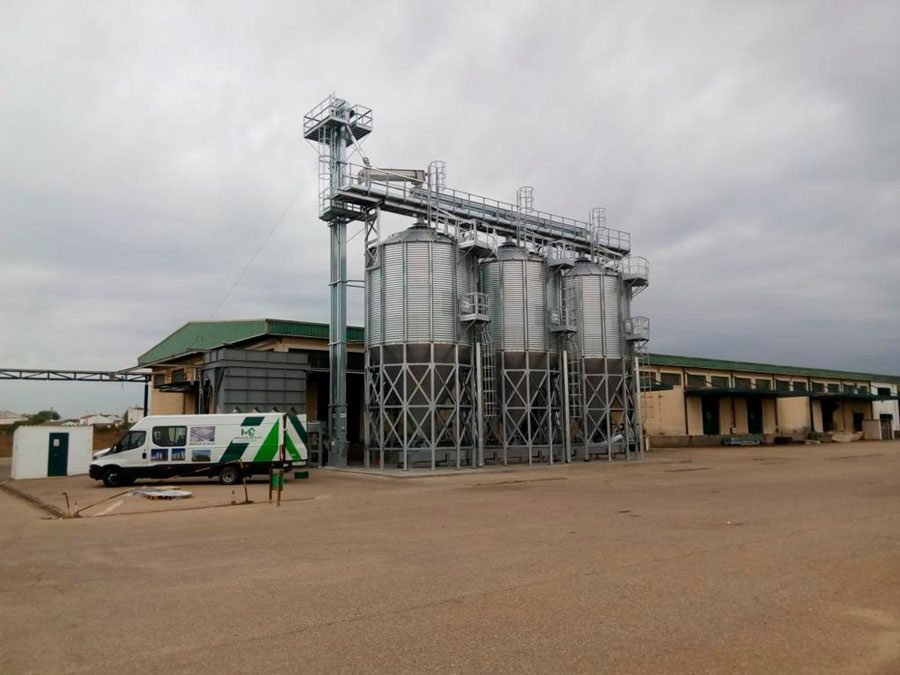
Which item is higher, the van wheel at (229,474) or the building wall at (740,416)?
the building wall at (740,416)

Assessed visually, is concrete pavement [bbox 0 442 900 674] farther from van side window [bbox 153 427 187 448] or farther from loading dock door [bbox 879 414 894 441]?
loading dock door [bbox 879 414 894 441]

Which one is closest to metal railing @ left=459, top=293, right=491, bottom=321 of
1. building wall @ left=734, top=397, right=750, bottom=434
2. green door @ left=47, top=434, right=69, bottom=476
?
green door @ left=47, top=434, right=69, bottom=476

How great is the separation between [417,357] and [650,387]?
1920 centimetres

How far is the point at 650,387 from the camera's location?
46188mm

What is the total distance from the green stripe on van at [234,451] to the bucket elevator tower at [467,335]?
8414 millimetres

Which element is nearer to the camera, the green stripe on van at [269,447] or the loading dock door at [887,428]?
the green stripe on van at [269,447]

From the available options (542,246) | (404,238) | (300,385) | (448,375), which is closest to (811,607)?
(448,375)

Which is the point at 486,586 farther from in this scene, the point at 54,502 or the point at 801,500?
the point at 54,502

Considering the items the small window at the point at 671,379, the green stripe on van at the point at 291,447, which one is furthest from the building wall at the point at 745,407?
the green stripe on van at the point at 291,447

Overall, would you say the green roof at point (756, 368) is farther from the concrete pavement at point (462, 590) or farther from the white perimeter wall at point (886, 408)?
the concrete pavement at point (462, 590)

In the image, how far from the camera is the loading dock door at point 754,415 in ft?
225

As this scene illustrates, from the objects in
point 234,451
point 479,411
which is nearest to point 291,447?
point 234,451

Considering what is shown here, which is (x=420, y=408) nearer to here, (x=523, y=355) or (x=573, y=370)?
(x=523, y=355)

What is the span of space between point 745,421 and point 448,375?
146 feet
